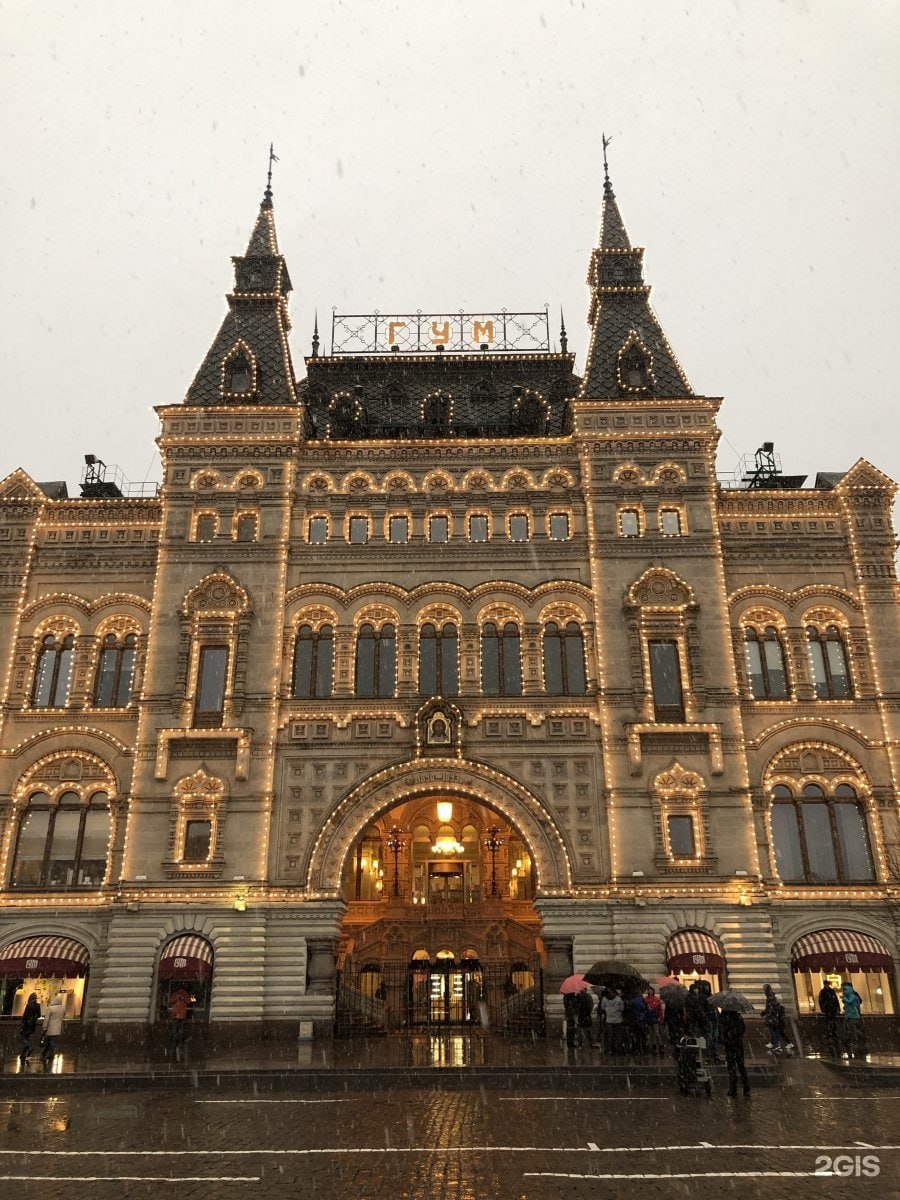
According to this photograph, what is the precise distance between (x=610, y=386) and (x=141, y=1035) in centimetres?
3093

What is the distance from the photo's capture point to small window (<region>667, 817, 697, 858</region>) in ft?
118

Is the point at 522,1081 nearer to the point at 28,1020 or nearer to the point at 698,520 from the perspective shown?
the point at 28,1020

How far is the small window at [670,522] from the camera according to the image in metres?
40.8

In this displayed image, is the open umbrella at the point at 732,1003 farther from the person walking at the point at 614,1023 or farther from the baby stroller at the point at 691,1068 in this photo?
the person walking at the point at 614,1023

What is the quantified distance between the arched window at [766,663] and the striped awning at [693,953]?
30.9 feet

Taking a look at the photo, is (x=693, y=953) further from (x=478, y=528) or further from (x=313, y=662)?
(x=478, y=528)

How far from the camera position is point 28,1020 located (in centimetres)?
2848

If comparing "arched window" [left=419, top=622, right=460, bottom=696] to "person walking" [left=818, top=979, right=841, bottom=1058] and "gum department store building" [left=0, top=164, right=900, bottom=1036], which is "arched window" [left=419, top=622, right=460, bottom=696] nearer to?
"gum department store building" [left=0, top=164, right=900, bottom=1036]

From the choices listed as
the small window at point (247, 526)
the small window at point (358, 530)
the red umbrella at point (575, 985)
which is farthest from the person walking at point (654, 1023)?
the small window at point (247, 526)

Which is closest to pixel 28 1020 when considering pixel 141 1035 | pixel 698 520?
pixel 141 1035

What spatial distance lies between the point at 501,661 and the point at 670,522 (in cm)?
906

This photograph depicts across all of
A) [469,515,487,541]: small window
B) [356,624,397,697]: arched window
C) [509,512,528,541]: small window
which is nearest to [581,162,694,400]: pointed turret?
[509,512,528,541]: small window

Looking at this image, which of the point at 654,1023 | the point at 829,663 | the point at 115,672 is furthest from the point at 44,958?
the point at 829,663

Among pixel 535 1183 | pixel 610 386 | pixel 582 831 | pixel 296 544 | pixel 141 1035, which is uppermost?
pixel 610 386
